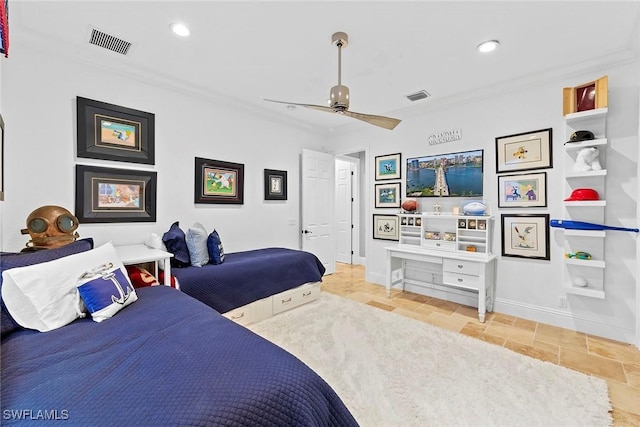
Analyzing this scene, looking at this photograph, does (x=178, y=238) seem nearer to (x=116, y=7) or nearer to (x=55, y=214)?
(x=55, y=214)

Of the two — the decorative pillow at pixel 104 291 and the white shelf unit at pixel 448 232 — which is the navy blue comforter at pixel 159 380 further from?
the white shelf unit at pixel 448 232

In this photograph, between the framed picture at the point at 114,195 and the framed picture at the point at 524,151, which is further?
the framed picture at the point at 524,151

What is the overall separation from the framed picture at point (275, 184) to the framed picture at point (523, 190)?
298 cm

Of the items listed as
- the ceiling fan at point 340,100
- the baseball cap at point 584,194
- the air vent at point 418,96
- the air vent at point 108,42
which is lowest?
the baseball cap at point 584,194

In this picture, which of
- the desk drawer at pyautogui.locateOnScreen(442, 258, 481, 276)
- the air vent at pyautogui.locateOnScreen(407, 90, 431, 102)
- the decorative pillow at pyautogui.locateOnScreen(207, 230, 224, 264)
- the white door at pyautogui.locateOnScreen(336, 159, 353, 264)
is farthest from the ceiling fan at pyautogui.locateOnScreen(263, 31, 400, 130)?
the white door at pyautogui.locateOnScreen(336, 159, 353, 264)

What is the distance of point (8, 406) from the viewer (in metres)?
0.89

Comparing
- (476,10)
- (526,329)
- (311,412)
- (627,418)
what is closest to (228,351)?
(311,412)

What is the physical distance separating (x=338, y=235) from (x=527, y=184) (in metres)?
3.95

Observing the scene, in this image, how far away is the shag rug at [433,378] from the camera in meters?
1.67

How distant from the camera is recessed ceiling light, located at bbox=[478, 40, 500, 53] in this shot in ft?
7.72

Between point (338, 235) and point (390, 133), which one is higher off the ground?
point (390, 133)

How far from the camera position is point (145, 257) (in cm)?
231

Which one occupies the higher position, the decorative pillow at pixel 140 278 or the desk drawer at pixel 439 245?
the desk drawer at pixel 439 245

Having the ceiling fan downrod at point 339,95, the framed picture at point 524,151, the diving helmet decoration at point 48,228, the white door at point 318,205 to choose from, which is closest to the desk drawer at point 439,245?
the framed picture at point 524,151
